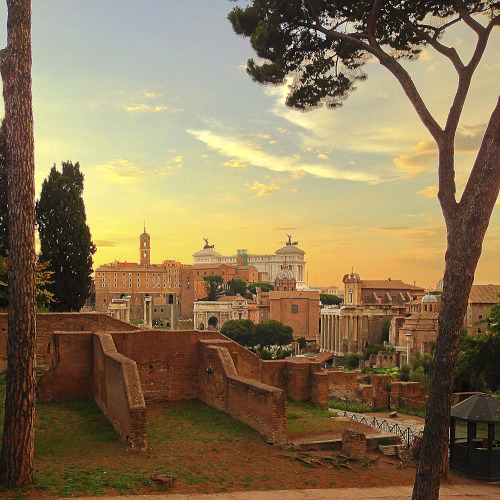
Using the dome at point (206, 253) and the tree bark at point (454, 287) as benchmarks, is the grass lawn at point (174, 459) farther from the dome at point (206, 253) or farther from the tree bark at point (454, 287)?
the dome at point (206, 253)

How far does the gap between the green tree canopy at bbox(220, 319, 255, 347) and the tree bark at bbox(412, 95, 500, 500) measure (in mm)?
46170

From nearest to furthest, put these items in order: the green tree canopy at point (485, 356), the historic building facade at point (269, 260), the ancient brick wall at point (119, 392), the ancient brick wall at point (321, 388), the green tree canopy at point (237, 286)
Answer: the ancient brick wall at point (119, 392)
the ancient brick wall at point (321, 388)
the green tree canopy at point (485, 356)
the green tree canopy at point (237, 286)
the historic building facade at point (269, 260)

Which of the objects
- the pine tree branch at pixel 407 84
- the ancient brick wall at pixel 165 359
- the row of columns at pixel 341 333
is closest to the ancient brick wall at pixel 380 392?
the ancient brick wall at pixel 165 359

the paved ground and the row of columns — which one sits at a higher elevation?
the paved ground

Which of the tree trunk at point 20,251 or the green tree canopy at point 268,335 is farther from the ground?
the tree trunk at point 20,251

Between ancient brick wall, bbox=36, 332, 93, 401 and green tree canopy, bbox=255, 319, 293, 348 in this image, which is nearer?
ancient brick wall, bbox=36, 332, 93, 401

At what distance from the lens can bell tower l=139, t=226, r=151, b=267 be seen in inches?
4365

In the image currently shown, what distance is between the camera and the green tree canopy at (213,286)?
330 ft

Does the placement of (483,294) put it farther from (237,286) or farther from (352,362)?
(237,286)

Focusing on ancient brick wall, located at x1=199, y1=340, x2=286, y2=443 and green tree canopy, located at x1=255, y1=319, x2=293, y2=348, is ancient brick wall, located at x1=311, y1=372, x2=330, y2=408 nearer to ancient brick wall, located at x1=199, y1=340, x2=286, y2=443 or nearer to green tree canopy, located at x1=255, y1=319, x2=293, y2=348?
ancient brick wall, located at x1=199, y1=340, x2=286, y2=443

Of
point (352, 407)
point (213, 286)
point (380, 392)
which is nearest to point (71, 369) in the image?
point (352, 407)

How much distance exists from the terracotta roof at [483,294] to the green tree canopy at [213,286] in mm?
50971

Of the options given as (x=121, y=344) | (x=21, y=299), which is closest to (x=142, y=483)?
(x=21, y=299)

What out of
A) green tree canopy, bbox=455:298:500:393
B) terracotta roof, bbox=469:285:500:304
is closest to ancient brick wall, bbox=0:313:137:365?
green tree canopy, bbox=455:298:500:393
